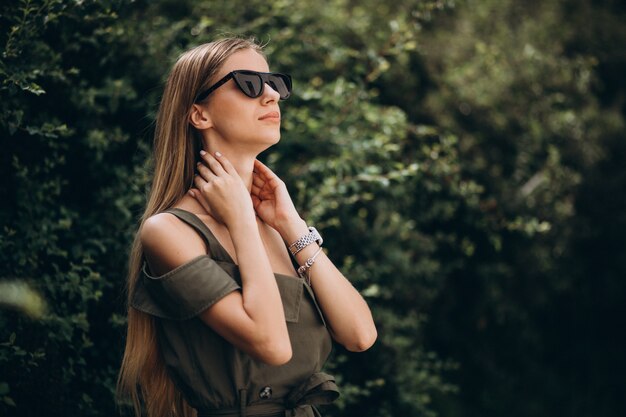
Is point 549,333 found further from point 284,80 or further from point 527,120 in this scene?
point 284,80

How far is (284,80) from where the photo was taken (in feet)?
7.90

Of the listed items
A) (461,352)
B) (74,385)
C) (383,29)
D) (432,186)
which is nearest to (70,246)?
(74,385)

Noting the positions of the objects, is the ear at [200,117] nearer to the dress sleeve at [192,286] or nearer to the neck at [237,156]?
the neck at [237,156]

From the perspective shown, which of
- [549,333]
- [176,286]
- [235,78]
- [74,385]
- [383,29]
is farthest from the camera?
[549,333]

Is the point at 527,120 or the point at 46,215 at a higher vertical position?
the point at 46,215

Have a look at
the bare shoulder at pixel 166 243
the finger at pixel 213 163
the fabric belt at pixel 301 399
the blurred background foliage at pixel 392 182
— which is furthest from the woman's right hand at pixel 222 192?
the blurred background foliage at pixel 392 182

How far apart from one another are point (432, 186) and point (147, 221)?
107 inches

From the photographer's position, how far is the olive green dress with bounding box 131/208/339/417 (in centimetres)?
203

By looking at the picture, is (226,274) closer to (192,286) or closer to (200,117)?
(192,286)

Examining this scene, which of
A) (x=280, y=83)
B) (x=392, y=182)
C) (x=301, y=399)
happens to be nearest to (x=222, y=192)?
(x=280, y=83)

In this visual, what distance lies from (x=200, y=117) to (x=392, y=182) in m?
2.44

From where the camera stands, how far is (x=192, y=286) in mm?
1995

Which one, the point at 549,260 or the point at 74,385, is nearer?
the point at 74,385

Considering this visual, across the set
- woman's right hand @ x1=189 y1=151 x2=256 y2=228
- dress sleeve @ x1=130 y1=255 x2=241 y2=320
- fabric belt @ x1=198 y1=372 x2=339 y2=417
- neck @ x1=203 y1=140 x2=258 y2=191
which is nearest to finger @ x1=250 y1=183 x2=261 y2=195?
neck @ x1=203 y1=140 x2=258 y2=191
